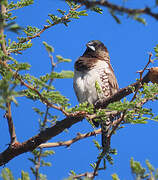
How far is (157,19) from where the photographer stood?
123cm

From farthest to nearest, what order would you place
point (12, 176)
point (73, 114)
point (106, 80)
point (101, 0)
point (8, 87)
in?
1. point (106, 80)
2. point (73, 114)
3. point (12, 176)
4. point (8, 87)
5. point (101, 0)

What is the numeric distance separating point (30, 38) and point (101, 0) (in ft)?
7.35

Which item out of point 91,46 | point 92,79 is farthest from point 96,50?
point 92,79

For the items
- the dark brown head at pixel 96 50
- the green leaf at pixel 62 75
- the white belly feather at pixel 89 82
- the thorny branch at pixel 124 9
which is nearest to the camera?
the thorny branch at pixel 124 9

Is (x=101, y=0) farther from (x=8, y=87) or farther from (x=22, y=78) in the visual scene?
(x=22, y=78)

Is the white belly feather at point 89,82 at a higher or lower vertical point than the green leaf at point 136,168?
higher

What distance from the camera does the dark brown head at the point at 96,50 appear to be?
17.0 ft

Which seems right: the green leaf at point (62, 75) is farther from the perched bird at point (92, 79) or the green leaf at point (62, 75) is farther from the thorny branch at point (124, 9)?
the perched bird at point (92, 79)

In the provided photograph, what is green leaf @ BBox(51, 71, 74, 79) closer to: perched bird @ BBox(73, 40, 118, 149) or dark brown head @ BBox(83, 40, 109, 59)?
perched bird @ BBox(73, 40, 118, 149)

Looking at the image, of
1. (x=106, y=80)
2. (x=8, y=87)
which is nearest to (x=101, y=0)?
(x=8, y=87)

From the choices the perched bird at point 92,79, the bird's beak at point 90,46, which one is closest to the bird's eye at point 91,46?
the bird's beak at point 90,46

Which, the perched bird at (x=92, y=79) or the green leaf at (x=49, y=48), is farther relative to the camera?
the perched bird at (x=92, y=79)

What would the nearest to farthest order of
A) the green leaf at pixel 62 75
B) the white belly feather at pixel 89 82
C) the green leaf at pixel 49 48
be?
1. the green leaf at pixel 49 48
2. the green leaf at pixel 62 75
3. the white belly feather at pixel 89 82

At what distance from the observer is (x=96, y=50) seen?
5305 millimetres
